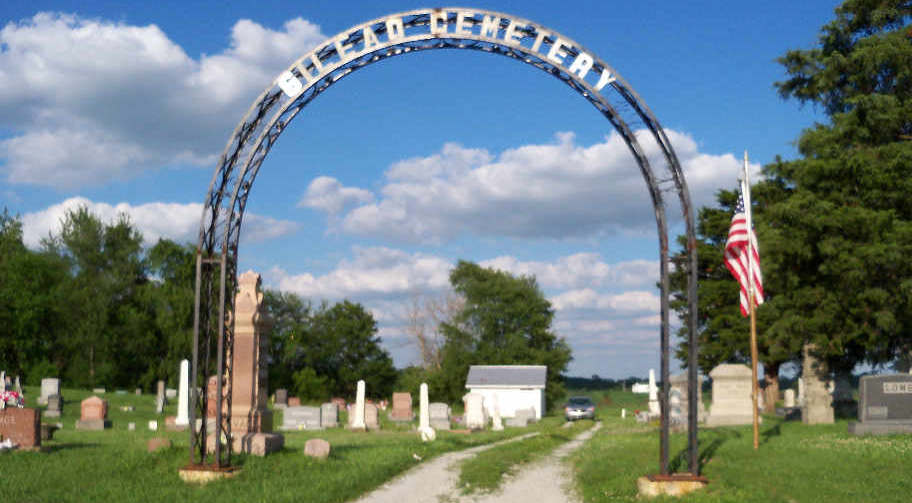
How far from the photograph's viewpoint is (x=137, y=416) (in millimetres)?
36656

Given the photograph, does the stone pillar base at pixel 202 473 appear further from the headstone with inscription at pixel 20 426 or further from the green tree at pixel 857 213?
the green tree at pixel 857 213

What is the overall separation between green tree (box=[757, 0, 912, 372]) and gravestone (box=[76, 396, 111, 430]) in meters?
24.1

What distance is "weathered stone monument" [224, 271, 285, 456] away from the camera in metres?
15.9

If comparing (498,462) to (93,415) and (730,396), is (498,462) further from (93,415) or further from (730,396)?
(93,415)

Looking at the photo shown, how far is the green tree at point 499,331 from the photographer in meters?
65.6

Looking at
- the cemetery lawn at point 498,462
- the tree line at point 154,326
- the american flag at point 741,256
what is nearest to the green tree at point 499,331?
the tree line at point 154,326

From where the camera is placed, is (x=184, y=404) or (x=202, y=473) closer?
(x=202, y=473)

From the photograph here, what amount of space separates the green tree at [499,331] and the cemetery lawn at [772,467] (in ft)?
142

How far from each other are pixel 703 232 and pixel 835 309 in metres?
24.1

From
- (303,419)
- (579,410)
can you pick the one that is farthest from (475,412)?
(579,410)

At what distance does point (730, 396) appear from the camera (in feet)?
93.6

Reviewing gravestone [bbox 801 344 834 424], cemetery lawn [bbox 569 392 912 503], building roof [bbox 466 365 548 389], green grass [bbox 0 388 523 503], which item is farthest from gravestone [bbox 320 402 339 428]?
building roof [bbox 466 365 548 389]

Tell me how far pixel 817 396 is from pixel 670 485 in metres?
18.0

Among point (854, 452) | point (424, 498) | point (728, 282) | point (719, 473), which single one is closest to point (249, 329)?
point (424, 498)
